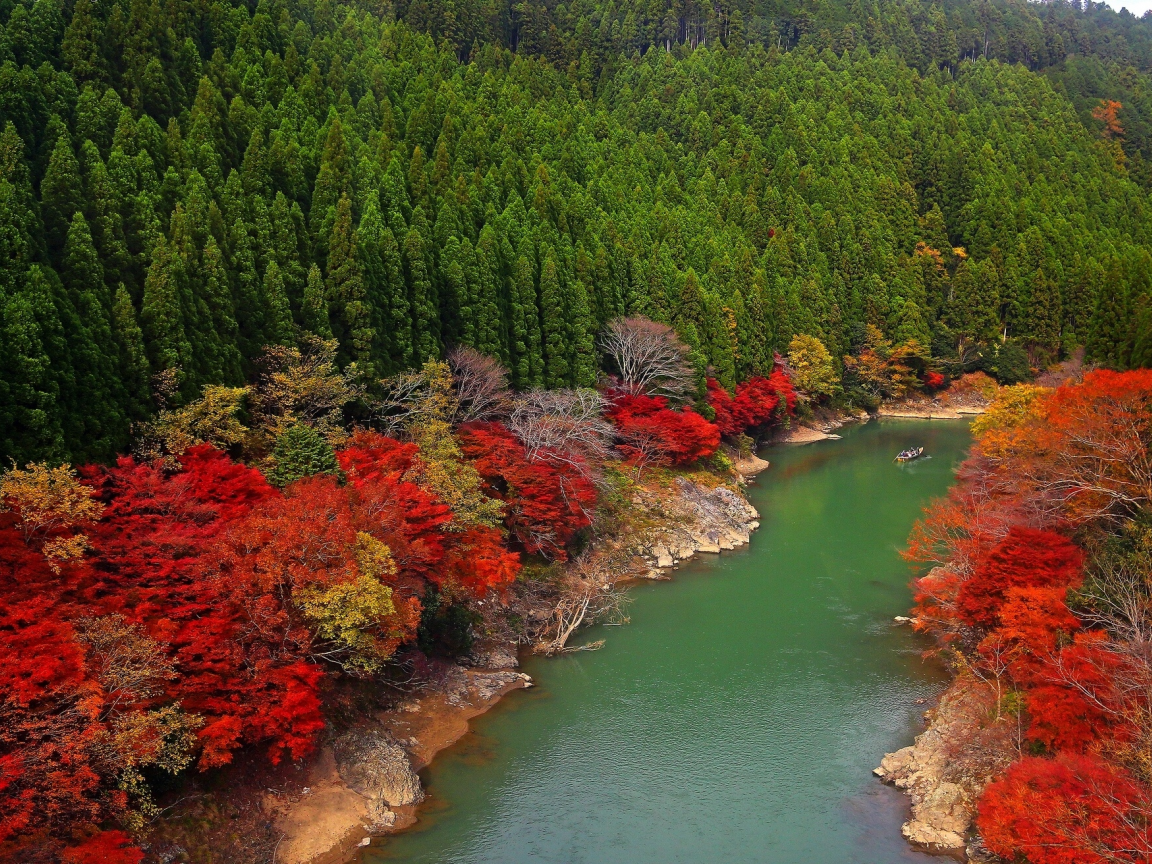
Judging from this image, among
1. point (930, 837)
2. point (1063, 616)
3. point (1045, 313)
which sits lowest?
point (930, 837)

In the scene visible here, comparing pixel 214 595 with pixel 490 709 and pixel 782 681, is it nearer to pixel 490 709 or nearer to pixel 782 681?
pixel 490 709

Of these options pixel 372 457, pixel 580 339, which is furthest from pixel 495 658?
pixel 580 339

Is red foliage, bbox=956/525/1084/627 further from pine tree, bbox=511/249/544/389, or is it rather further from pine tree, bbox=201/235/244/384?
pine tree, bbox=511/249/544/389

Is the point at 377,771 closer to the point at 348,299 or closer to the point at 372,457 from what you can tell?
the point at 372,457

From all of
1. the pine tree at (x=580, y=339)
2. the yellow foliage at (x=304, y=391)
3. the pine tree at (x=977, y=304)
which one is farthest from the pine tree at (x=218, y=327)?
the pine tree at (x=977, y=304)

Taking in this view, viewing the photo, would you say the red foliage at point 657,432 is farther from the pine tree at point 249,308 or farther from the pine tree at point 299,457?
the pine tree at point 299,457

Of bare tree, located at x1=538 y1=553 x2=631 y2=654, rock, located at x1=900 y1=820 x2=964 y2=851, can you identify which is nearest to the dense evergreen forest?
bare tree, located at x1=538 y1=553 x2=631 y2=654
